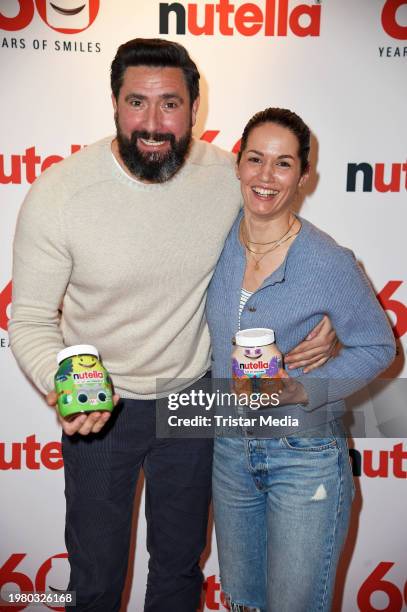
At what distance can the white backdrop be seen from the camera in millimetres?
1847

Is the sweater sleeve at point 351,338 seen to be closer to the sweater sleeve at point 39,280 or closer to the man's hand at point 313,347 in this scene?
the man's hand at point 313,347

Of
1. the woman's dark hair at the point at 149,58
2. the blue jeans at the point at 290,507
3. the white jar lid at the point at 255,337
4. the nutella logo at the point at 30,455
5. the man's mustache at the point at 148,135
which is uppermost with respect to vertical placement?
the woman's dark hair at the point at 149,58

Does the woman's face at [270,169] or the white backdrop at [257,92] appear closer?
the woman's face at [270,169]

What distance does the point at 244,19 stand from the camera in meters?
1.85

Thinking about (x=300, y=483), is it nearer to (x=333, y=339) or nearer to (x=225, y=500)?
(x=225, y=500)

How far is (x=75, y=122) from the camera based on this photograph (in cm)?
190

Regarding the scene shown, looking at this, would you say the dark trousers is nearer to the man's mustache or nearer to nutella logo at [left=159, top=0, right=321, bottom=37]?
the man's mustache

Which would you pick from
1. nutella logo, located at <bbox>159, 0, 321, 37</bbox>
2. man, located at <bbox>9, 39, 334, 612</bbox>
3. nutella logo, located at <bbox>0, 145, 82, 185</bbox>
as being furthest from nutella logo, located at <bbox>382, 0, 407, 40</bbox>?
nutella logo, located at <bbox>0, 145, 82, 185</bbox>

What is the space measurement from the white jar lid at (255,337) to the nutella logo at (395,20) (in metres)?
1.09

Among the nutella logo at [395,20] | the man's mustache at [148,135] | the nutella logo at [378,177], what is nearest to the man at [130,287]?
the man's mustache at [148,135]

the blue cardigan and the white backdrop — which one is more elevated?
the white backdrop

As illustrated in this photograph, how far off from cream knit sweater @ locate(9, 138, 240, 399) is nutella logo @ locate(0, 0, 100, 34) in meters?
0.48

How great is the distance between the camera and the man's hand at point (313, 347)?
4.70 feet

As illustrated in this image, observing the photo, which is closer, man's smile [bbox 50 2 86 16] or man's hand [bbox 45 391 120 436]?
man's hand [bbox 45 391 120 436]
